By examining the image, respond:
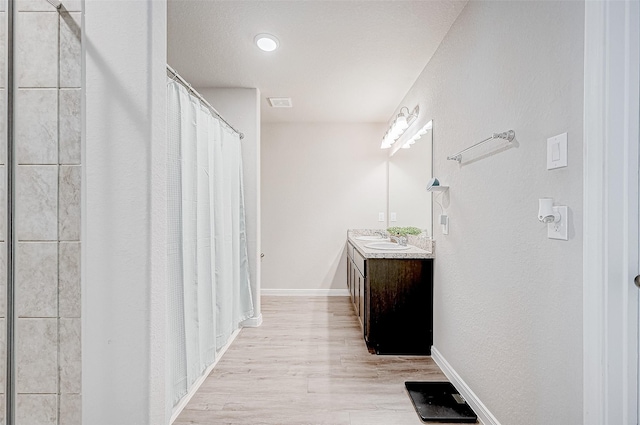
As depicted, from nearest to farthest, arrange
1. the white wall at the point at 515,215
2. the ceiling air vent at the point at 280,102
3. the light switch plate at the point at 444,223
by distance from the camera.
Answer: the white wall at the point at 515,215
the light switch plate at the point at 444,223
the ceiling air vent at the point at 280,102

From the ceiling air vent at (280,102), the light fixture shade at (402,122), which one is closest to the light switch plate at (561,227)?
the light fixture shade at (402,122)

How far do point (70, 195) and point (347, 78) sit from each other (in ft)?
8.33

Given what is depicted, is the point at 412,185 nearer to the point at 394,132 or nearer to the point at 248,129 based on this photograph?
the point at 394,132

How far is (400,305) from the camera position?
8.44 feet

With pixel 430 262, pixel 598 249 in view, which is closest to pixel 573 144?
pixel 598 249

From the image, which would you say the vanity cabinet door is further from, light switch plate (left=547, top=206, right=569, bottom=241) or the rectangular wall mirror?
light switch plate (left=547, top=206, right=569, bottom=241)

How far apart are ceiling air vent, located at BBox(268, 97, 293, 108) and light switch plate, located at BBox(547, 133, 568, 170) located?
2770 millimetres

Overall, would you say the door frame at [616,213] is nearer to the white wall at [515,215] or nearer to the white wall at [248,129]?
the white wall at [515,215]

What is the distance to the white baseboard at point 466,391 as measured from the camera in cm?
168

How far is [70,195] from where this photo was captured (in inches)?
37.9

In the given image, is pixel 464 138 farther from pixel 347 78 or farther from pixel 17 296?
pixel 17 296

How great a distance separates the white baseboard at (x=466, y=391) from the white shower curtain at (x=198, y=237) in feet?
5.20

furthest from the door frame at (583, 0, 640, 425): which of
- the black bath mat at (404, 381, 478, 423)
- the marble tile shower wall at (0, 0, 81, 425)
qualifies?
the marble tile shower wall at (0, 0, 81, 425)

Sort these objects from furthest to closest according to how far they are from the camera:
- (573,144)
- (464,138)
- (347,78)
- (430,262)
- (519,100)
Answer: (347,78) → (430,262) → (464,138) → (519,100) → (573,144)
